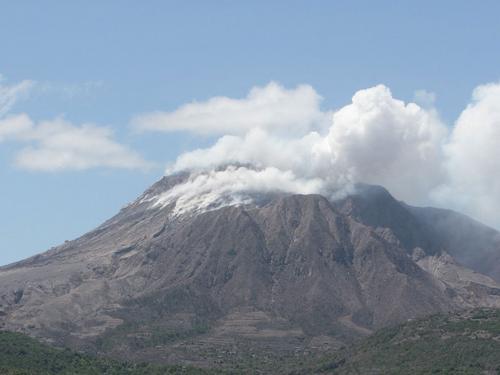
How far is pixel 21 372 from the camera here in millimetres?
196000
